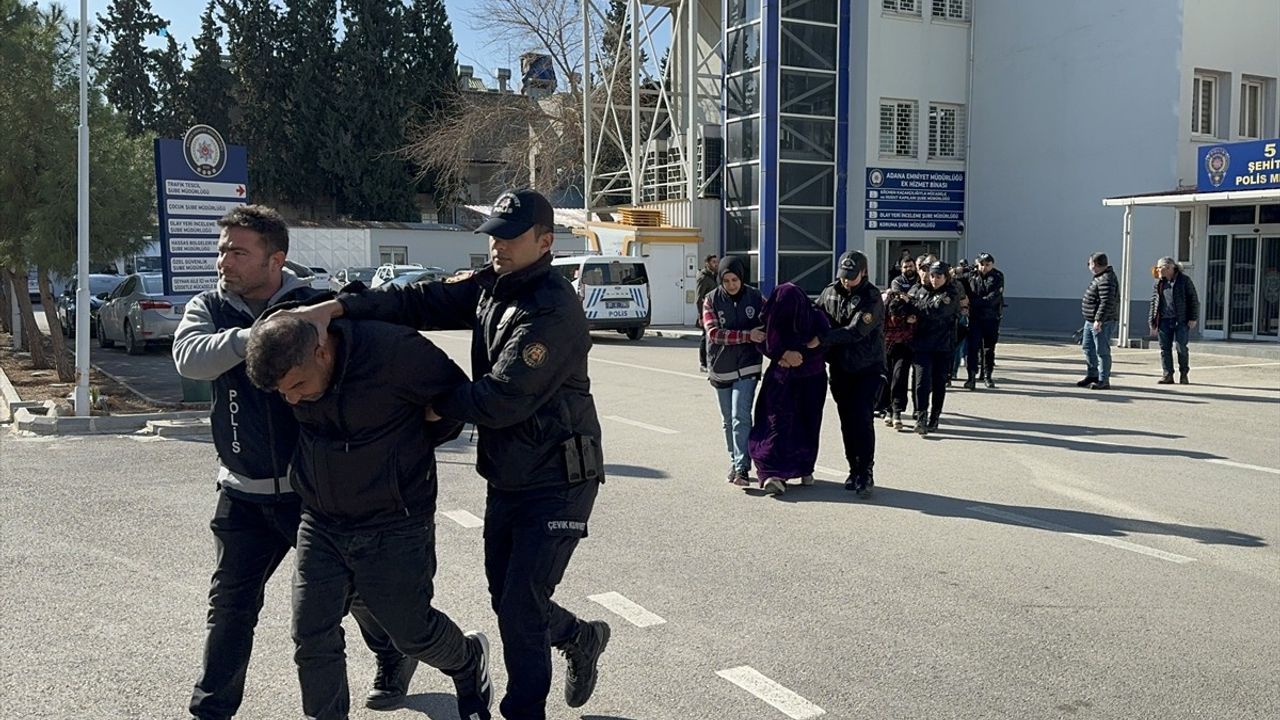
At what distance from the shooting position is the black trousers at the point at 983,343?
49.2 feet

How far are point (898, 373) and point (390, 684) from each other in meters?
8.16

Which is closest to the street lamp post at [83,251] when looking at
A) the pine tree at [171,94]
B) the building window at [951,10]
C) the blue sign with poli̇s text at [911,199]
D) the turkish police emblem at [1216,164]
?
the turkish police emblem at [1216,164]

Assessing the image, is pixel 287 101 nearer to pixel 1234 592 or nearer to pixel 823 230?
pixel 823 230

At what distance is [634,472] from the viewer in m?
9.13

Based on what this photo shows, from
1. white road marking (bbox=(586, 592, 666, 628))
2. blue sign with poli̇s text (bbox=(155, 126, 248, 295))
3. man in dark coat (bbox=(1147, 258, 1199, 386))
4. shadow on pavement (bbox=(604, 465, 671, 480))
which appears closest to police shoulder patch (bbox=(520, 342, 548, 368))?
white road marking (bbox=(586, 592, 666, 628))

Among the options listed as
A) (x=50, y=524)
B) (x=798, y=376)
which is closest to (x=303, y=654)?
(x=50, y=524)

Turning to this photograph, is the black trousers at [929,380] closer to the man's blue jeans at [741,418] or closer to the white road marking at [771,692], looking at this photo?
the man's blue jeans at [741,418]

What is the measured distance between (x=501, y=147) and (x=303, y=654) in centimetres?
4175

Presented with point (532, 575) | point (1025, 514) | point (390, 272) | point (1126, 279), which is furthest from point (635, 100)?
point (532, 575)

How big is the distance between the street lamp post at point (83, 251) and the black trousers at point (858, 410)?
8.02m

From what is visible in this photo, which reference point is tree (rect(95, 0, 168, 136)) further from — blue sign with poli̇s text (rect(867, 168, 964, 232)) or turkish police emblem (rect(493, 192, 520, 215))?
turkish police emblem (rect(493, 192, 520, 215))

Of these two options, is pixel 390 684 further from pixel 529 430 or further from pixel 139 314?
pixel 139 314

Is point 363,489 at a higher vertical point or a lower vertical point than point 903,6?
lower

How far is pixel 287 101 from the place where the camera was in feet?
181
